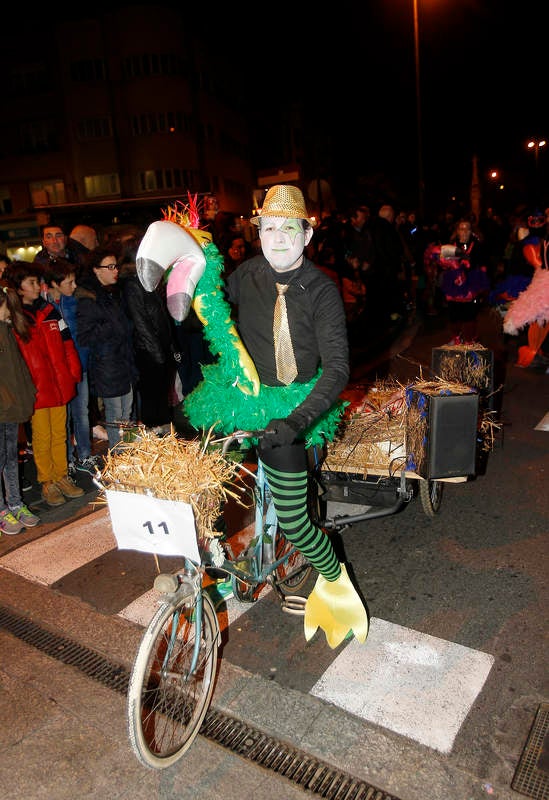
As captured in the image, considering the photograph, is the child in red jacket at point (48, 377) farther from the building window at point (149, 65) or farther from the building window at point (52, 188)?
the building window at point (149, 65)

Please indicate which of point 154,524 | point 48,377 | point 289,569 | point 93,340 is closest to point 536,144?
point 93,340

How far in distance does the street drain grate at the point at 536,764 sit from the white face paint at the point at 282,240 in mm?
2465

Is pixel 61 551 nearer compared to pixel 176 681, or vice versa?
pixel 176 681

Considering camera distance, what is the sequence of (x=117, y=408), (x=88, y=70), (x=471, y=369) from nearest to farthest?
(x=471, y=369) < (x=117, y=408) < (x=88, y=70)

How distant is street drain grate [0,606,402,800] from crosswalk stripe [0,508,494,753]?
335 millimetres

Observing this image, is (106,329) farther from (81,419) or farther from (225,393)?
(225,393)

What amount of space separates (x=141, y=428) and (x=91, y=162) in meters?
40.8

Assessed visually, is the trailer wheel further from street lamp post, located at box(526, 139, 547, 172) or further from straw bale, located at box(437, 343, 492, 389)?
street lamp post, located at box(526, 139, 547, 172)

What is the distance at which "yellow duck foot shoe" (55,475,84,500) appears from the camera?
5.53 meters

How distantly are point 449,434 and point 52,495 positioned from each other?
144 inches

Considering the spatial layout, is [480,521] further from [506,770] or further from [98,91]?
[98,91]

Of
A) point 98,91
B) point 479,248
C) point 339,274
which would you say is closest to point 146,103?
point 98,91

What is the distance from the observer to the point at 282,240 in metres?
2.92

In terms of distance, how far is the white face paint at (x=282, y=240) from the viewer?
2918 mm
